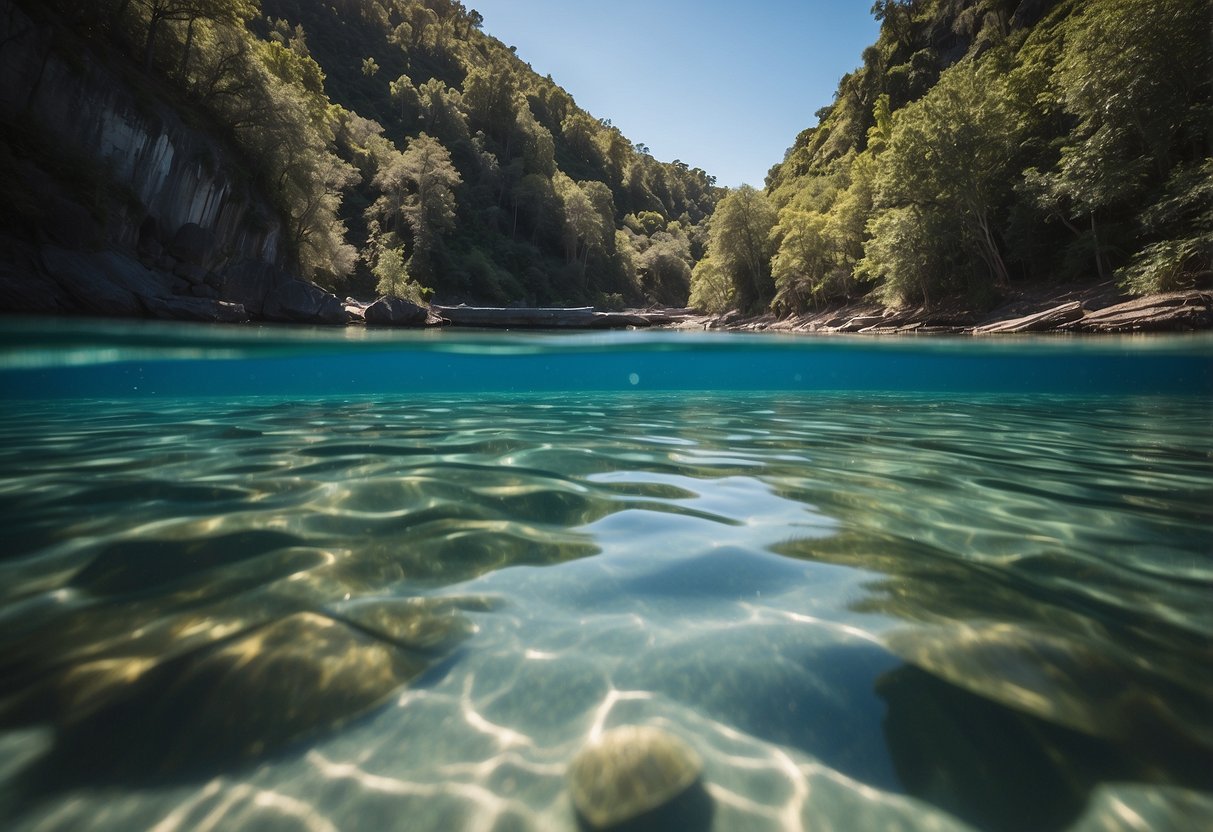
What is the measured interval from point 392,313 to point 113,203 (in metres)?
10.5

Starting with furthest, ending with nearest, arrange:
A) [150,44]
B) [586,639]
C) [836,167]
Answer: [836,167], [150,44], [586,639]

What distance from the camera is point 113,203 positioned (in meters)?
20.1

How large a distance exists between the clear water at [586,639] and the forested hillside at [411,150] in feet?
96.8

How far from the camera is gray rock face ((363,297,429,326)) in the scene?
84.3ft

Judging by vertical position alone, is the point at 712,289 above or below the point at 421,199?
below

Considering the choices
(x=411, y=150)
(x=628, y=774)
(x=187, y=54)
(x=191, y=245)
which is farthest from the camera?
(x=411, y=150)

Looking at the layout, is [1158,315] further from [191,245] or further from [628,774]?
[191,245]

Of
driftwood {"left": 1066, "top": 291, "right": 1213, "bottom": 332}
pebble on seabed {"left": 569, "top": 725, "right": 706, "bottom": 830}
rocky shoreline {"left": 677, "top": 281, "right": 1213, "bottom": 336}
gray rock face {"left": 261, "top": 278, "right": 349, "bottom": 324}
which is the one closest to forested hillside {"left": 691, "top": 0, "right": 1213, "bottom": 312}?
rocky shoreline {"left": 677, "top": 281, "right": 1213, "bottom": 336}

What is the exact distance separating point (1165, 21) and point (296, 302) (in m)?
39.8

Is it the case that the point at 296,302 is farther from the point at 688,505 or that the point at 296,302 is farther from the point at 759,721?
the point at 759,721

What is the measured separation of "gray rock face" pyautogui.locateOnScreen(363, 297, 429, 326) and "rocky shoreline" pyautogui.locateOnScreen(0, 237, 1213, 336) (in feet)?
0.18

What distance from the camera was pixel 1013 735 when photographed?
4.08 feet

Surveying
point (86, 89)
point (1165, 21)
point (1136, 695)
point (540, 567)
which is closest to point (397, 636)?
point (540, 567)

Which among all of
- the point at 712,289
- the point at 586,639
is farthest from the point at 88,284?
the point at 712,289
